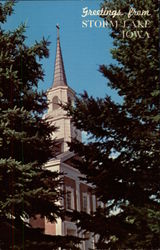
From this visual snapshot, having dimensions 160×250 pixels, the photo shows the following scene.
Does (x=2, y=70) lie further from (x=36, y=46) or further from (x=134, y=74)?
(x=134, y=74)

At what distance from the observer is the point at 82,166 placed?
10984 millimetres

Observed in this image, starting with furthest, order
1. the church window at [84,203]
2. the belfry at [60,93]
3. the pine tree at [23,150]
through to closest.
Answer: the church window at [84,203] < the belfry at [60,93] < the pine tree at [23,150]

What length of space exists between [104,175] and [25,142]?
8.07ft

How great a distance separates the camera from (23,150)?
10.3 m

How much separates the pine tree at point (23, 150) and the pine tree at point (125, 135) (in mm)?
993

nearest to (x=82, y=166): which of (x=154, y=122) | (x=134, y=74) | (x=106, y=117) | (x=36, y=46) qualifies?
(x=106, y=117)

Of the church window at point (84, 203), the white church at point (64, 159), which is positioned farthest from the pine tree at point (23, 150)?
the church window at point (84, 203)

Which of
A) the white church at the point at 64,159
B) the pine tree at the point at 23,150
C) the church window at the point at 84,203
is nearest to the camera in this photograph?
the pine tree at the point at 23,150

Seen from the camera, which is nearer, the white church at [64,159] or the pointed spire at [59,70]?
the pointed spire at [59,70]

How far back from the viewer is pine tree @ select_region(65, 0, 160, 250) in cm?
994

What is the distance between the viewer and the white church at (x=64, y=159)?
1285cm

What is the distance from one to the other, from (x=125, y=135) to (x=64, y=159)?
837cm

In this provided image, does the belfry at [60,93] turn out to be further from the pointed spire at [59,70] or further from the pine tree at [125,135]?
the pine tree at [125,135]

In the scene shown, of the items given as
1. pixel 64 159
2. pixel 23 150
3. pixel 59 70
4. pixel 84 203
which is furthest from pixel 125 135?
pixel 84 203
